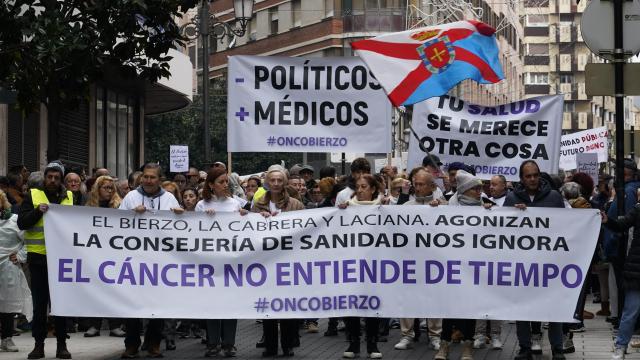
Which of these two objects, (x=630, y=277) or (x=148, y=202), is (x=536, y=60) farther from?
(x=148, y=202)

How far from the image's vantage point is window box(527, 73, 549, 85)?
138 m

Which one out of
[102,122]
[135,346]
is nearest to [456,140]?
[135,346]

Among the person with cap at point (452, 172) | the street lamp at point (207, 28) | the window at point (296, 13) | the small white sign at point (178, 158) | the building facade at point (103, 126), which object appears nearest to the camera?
the person with cap at point (452, 172)

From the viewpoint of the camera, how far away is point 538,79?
138 metres

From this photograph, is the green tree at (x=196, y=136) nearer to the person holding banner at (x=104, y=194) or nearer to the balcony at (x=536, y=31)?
the person holding banner at (x=104, y=194)

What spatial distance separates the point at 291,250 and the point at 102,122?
69.8 feet

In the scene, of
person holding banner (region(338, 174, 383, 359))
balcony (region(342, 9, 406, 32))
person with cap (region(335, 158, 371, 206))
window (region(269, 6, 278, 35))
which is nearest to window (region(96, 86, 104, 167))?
person with cap (region(335, 158, 371, 206))

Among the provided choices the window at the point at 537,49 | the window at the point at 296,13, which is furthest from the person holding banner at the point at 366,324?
the window at the point at 537,49

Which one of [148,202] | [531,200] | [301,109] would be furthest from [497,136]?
[148,202]

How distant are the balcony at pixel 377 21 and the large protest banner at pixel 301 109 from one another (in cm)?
4331

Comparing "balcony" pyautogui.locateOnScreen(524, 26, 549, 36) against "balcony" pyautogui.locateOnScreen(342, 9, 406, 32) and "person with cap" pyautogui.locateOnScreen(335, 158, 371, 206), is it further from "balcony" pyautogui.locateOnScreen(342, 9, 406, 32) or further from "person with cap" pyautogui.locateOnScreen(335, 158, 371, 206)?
"person with cap" pyautogui.locateOnScreen(335, 158, 371, 206)

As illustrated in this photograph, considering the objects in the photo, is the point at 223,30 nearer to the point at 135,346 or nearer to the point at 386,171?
the point at 386,171

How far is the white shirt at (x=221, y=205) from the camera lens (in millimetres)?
13328

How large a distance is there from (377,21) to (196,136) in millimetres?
9695
